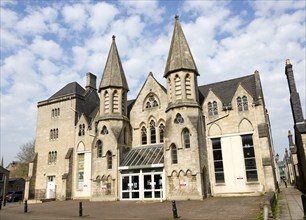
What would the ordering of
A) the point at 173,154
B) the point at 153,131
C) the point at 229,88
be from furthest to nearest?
the point at 153,131 → the point at 229,88 → the point at 173,154

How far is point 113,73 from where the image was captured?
27.7m

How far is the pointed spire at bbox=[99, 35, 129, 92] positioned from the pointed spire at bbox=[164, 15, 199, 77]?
215 inches

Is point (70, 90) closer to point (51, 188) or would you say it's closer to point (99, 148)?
point (99, 148)

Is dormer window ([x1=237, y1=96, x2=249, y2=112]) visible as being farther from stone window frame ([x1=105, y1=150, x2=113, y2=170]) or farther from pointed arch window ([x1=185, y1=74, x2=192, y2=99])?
stone window frame ([x1=105, y1=150, x2=113, y2=170])

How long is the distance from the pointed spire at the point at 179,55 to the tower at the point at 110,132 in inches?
229

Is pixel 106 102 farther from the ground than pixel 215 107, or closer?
farther from the ground

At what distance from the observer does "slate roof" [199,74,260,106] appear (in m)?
24.8

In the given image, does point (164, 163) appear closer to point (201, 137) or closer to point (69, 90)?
point (201, 137)

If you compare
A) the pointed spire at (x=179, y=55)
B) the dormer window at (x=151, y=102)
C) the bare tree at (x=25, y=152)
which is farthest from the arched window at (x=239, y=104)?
the bare tree at (x=25, y=152)

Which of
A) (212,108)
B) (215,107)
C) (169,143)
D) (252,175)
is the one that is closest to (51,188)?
(169,143)

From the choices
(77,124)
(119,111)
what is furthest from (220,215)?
(77,124)

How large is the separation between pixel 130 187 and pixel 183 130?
6.97 metres

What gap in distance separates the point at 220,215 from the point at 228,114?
12959mm

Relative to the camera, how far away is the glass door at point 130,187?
891 inches
